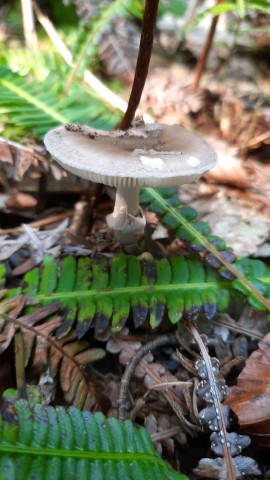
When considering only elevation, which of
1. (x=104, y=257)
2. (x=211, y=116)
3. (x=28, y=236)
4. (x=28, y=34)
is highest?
(x=28, y=34)

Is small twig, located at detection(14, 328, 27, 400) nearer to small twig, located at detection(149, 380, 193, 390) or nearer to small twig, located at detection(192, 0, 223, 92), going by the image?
small twig, located at detection(149, 380, 193, 390)

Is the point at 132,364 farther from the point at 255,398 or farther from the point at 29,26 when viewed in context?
the point at 29,26

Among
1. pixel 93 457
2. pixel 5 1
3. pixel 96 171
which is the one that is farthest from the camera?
pixel 5 1

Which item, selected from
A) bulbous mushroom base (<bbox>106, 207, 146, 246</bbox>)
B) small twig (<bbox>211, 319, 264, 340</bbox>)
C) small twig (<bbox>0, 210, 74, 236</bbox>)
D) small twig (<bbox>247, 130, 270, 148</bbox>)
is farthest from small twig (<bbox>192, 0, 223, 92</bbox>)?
small twig (<bbox>211, 319, 264, 340</bbox>)

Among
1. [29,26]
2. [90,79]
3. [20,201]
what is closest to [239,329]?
[20,201]

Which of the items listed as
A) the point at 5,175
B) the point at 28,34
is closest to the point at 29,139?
the point at 5,175

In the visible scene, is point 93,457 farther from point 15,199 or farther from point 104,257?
point 15,199

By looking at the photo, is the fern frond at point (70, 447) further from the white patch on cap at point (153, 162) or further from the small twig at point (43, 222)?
Result: the small twig at point (43, 222)
